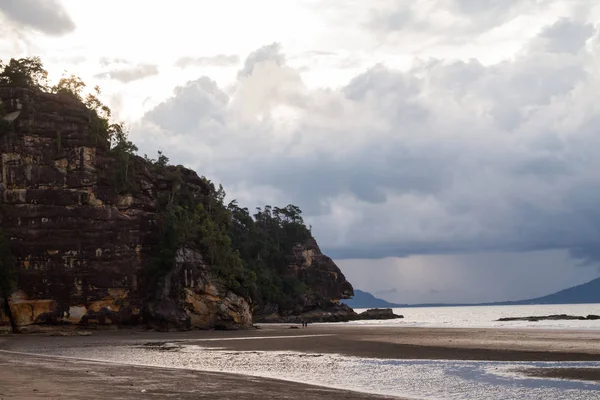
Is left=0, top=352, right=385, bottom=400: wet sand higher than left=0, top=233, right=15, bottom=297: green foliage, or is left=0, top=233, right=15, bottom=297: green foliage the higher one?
left=0, top=233, right=15, bottom=297: green foliage

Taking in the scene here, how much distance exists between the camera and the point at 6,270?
77562 millimetres

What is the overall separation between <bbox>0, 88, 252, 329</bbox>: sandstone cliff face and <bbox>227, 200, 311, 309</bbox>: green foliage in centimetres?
6321

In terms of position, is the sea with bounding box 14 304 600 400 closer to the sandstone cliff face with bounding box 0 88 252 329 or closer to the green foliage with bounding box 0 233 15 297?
the green foliage with bounding box 0 233 15 297

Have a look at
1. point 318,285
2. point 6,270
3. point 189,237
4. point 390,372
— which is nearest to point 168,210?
point 189,237

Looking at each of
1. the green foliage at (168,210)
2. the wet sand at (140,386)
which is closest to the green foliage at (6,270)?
the green foliage at (168,210)

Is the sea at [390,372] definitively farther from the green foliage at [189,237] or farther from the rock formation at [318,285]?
the rock formation at [318,285]

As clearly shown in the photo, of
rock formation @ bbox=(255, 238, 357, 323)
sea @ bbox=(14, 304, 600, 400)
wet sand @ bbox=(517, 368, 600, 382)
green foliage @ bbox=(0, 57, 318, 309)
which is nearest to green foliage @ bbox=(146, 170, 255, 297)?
green foliage @ bbox=(0, 57, 318, 309)

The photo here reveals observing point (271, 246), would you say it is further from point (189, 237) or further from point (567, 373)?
point (567, 373)

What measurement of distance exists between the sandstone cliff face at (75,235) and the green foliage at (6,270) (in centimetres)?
142

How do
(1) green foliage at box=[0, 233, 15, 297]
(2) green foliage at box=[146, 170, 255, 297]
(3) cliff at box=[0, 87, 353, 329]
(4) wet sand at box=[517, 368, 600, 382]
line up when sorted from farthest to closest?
(2) green foliage at box=[146, 170, 255, 297] → (3) cliff at box=[0, 87, 353, 329] → (1) green foliage at box=[0, 233, 15, 297] → (4) wet sand at box=[517, 368, 600, 382]

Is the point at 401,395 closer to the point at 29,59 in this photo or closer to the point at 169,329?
the point at 169,329

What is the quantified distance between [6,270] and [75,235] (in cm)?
1014

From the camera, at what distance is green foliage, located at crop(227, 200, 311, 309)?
522 feet

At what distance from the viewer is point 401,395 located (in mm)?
22734
